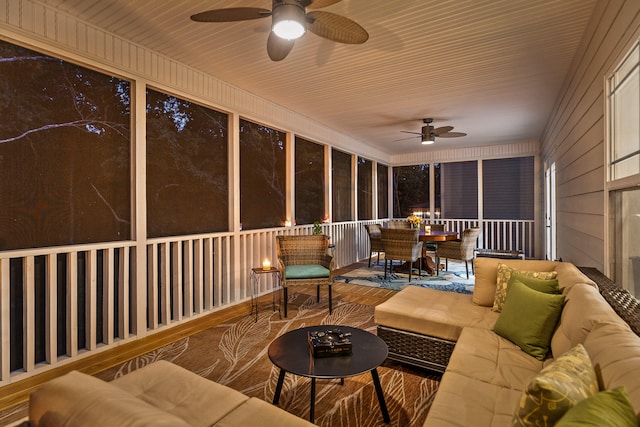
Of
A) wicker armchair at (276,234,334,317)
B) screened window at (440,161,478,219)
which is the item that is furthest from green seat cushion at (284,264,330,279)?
screened window at (440,161,478,219)

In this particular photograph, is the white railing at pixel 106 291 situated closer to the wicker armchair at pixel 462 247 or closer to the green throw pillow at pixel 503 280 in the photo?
the green throw pillow at pixel 503 280

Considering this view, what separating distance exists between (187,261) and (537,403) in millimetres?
3341

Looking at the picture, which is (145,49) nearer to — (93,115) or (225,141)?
(93,115)

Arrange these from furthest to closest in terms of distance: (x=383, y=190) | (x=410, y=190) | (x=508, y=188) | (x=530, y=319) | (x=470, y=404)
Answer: (x=410, y=190) → (x=383, y=190) → (x=508, y=188) → (x=530, y=319) → (x=470, y=404)

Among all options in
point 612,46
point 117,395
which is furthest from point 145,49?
point 612,46

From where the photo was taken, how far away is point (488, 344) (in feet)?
6.46

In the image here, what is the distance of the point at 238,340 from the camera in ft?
9.90

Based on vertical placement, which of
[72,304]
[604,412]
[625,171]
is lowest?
[72,304]

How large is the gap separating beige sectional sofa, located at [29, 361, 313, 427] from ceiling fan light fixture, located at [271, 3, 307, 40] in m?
2.10

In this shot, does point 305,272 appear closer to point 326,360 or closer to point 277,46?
point 326,360

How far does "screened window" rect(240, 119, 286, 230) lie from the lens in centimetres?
435

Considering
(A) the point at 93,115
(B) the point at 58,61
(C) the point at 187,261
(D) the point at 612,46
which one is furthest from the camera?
(C) the point at 187,261

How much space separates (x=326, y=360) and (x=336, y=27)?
218 cm

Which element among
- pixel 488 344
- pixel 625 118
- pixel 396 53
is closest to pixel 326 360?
pixel 488 344
